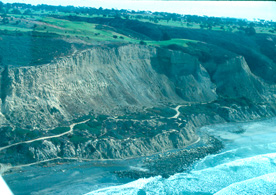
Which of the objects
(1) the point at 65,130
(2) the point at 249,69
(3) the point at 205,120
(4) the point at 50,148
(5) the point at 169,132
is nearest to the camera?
(4) the point at 50,148

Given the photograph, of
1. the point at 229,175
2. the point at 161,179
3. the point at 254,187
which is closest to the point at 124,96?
the point at 161,179

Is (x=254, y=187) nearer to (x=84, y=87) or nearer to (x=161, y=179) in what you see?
(x=161, y=179)

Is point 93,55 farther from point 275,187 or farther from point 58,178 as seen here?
point 275,187

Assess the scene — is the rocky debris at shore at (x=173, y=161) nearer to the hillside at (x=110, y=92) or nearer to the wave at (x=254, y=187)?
the hillside at (x=110, y=92)

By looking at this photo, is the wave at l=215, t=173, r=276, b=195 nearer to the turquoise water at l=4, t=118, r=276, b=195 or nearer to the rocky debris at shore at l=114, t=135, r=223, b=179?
the turquoise water at l=4, t=118, r=276, b=195

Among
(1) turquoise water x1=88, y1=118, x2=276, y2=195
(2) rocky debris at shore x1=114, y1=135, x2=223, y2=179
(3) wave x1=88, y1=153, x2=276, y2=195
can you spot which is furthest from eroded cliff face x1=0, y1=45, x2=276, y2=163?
(3) wave x1=88, y1=153, x2=276, y2=195

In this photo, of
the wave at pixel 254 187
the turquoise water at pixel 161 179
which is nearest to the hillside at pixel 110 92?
the turquoise water at pixel 161 179

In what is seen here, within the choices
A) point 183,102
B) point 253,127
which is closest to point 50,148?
point 183,102
